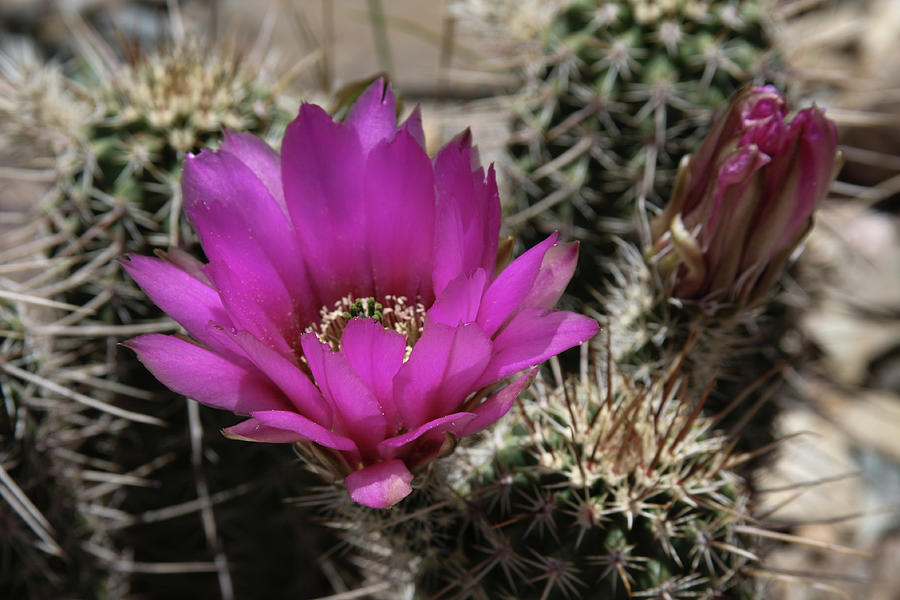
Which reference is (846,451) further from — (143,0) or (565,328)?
(143,0)

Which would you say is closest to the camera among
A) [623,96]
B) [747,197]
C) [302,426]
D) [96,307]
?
[302,426]

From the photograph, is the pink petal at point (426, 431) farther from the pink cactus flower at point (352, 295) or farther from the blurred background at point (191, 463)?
the blurred background at point (191, 463)

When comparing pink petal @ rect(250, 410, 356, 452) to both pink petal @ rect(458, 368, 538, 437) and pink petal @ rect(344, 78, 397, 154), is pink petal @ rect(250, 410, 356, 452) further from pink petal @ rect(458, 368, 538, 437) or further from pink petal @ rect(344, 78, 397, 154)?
pink petal @ rect(344, 78, 397, 154)

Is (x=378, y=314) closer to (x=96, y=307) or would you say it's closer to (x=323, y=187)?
(x=323, y=187)

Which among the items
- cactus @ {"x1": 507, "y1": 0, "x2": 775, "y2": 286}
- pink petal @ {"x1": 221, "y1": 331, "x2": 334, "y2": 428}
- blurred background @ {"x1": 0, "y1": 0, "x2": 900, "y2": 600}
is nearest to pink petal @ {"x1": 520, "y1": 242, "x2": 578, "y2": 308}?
pink petal @ {"x1": 221, "y1": 331, "x2": 334, "y2": 428}

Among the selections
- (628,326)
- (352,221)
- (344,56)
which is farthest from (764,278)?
(344,56)

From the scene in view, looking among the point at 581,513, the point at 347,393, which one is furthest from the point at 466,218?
the point at 581,513
